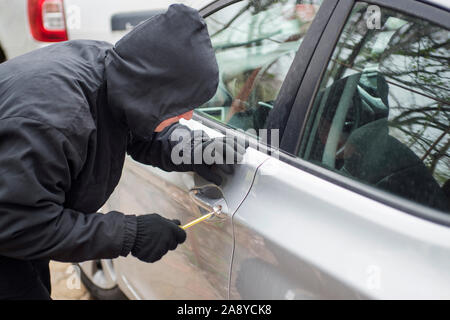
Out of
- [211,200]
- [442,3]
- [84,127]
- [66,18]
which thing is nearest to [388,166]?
[442,3]

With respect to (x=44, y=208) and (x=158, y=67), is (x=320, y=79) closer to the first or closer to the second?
(x=158, y=67)

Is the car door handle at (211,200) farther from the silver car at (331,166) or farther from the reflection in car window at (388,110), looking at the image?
the reflection in car window at (388,110)

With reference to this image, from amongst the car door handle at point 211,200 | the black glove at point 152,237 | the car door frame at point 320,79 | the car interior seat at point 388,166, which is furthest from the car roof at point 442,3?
the black glove at point 152,237

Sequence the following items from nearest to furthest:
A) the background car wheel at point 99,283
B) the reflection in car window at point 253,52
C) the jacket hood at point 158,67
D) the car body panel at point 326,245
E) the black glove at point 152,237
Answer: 1. the car body panel at point 326,245
2. the jacket hood at point 158,67
3. the black glove at point 152,237
4. the reflection in car window at point 253,52
5. the background car wheel at point 99,283

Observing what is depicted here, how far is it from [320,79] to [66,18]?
1.95m

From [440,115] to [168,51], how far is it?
0.68m

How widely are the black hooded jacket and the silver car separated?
0.26 metres

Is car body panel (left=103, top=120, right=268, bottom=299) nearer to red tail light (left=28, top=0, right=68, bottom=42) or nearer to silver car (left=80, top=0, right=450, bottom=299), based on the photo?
silver car (left=80, top=0, right=450, bottom=299)

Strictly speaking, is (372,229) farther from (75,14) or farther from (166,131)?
(75,14)

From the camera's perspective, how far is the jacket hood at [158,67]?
1127mm

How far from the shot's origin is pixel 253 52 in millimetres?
1522
